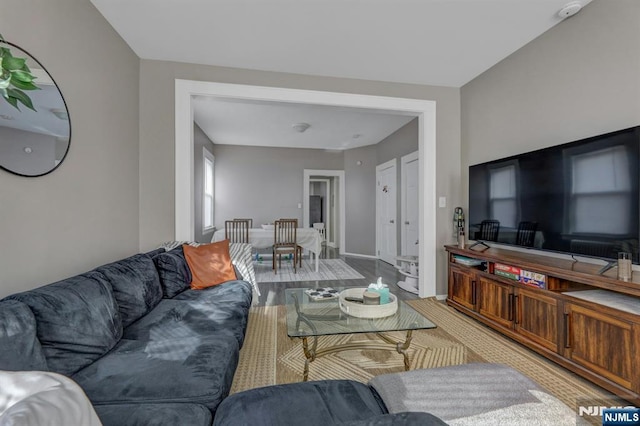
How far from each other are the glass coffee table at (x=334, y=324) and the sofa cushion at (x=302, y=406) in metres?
0.49

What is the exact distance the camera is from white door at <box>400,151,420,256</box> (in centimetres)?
489

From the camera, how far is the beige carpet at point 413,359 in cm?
181

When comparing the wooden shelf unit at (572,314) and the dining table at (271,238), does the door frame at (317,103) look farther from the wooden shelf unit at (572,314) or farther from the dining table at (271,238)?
the dining table at (271,238)

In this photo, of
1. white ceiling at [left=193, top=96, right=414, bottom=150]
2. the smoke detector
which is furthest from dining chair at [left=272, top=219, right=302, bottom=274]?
the smoke detector

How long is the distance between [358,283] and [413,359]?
7.02ft

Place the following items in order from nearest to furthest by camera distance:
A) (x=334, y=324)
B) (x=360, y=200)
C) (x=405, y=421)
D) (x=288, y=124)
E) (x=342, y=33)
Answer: (x=405, y=421) → (x=334, y=324) → (x=342, y=33) → (x=288, y=124) → (x=360, y=200)

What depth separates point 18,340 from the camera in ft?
3.45

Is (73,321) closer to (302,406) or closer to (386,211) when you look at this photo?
(302,406)

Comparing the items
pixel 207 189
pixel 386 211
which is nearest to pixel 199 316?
pixel 207 189

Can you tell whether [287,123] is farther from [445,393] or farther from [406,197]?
[445,393]

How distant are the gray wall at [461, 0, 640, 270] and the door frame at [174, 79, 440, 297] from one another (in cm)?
57

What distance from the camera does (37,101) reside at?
166 centimetres

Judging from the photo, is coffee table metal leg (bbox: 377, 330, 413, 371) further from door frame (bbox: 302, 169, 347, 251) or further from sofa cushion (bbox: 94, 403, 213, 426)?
door frame (bbox: 302, 169, 347, 251)

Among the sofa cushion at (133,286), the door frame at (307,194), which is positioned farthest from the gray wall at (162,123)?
the door frame at (307,194)
